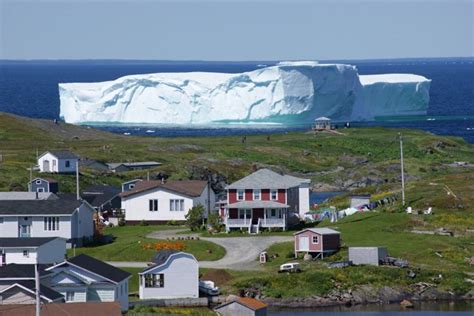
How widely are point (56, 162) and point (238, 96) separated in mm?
50912

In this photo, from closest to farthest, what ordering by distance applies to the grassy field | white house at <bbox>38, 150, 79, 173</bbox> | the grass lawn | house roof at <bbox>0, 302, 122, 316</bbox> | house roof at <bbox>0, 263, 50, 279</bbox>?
house roof at <bbox>0, 302, 122, 316</bbox>, house roof at <bbox>0, 263, 50, 279</bbox>, the grassy field, the grass lawn, white house at <bbox>38, 150, 79, 173</bbox>

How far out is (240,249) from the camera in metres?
51.4

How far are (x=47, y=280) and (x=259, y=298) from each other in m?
8.72

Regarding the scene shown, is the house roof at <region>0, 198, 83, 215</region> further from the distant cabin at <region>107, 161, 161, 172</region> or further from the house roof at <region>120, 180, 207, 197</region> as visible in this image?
the distant cabin at <region>107, 161, 161, 172</region>

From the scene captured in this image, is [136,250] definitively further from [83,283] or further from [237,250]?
[83,283]

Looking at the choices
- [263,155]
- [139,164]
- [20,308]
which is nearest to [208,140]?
[263,155]

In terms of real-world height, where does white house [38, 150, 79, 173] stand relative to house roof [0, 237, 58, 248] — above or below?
above

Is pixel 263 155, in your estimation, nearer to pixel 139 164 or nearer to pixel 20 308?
pixel 139 164

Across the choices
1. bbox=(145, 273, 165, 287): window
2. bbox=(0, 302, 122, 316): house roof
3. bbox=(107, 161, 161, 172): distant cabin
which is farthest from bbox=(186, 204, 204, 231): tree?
bbox=(107, 161, 161, 172): distant cabin

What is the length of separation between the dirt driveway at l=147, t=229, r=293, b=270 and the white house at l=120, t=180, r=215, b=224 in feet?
13.5

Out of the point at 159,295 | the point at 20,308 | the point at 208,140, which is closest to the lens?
the point at 20,308

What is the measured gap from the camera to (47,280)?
124ft

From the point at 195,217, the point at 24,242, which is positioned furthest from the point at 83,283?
the point at 195,217

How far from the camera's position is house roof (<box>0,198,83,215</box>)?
→ 52.9m
